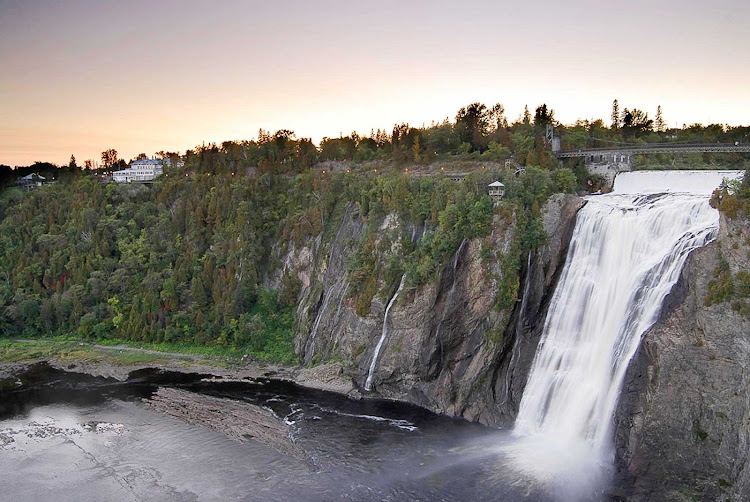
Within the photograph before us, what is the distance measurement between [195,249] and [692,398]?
194 ft

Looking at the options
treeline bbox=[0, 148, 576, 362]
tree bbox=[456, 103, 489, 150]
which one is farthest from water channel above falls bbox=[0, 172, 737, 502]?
tree bbox=[456, 103, 489, 150]

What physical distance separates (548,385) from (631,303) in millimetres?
8391

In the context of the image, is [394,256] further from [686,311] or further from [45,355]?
[45,355]

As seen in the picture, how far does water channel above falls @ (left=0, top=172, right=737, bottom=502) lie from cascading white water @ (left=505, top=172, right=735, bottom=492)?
0.29 ft

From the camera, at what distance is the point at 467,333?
154 feet

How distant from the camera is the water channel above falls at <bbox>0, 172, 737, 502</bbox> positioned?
35312 millimetres

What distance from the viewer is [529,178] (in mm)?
50469

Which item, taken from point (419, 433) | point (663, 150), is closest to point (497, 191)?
point (663, 150)

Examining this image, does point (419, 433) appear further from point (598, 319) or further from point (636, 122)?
point (636, 122)

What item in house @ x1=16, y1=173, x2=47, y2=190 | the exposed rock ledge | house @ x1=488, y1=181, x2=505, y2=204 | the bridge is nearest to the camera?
the exposed rock ledge

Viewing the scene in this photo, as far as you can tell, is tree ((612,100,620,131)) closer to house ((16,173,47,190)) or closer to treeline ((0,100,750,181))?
treeline ((0,100,750,181))

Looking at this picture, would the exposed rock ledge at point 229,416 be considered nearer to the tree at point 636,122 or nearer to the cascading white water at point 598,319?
the cascading white water at point 598,319

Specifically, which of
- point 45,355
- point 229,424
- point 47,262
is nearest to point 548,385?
point 229,424

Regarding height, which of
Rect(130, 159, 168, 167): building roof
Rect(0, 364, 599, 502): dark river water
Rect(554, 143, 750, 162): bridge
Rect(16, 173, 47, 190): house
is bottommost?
Rect(0, 364, 599, 502): dark river water
